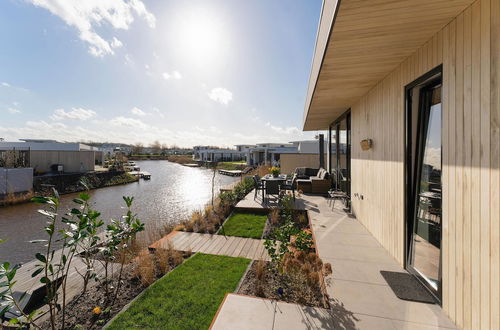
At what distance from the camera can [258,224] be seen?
17.8 feet

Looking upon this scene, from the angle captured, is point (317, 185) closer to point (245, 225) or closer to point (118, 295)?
point (245, 225)

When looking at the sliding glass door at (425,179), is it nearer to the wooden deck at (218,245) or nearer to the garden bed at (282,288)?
the garden bed at (282,288)

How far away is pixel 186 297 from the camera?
2.59 metres

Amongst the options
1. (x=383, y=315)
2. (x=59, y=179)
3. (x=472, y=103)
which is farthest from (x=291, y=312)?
(x=59, y=179)

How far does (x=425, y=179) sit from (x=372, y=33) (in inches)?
69.2

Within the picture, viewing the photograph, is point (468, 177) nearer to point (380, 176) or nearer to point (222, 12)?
point (380, 176)

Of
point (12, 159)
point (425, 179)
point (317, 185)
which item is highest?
point (12, 159)

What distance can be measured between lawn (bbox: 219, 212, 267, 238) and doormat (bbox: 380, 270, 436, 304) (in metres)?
2.67

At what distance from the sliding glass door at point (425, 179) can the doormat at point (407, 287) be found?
0.07 meters

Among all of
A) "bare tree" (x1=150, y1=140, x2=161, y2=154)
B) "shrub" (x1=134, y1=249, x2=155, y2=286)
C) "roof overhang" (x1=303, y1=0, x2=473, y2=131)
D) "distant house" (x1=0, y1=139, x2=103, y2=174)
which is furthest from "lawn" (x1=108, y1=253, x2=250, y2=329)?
"bare tree" (x1=150, y1=140, x2=161, y2=154)

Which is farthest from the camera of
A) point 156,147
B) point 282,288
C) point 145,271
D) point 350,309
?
point 156,147

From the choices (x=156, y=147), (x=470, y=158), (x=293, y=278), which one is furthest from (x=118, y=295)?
(x=156, y=147)

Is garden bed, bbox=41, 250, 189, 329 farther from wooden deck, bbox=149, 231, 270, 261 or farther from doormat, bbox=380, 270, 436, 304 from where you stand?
doormat, bbox=380, 270, 436, 304

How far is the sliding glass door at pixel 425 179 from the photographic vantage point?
2.22 meters
